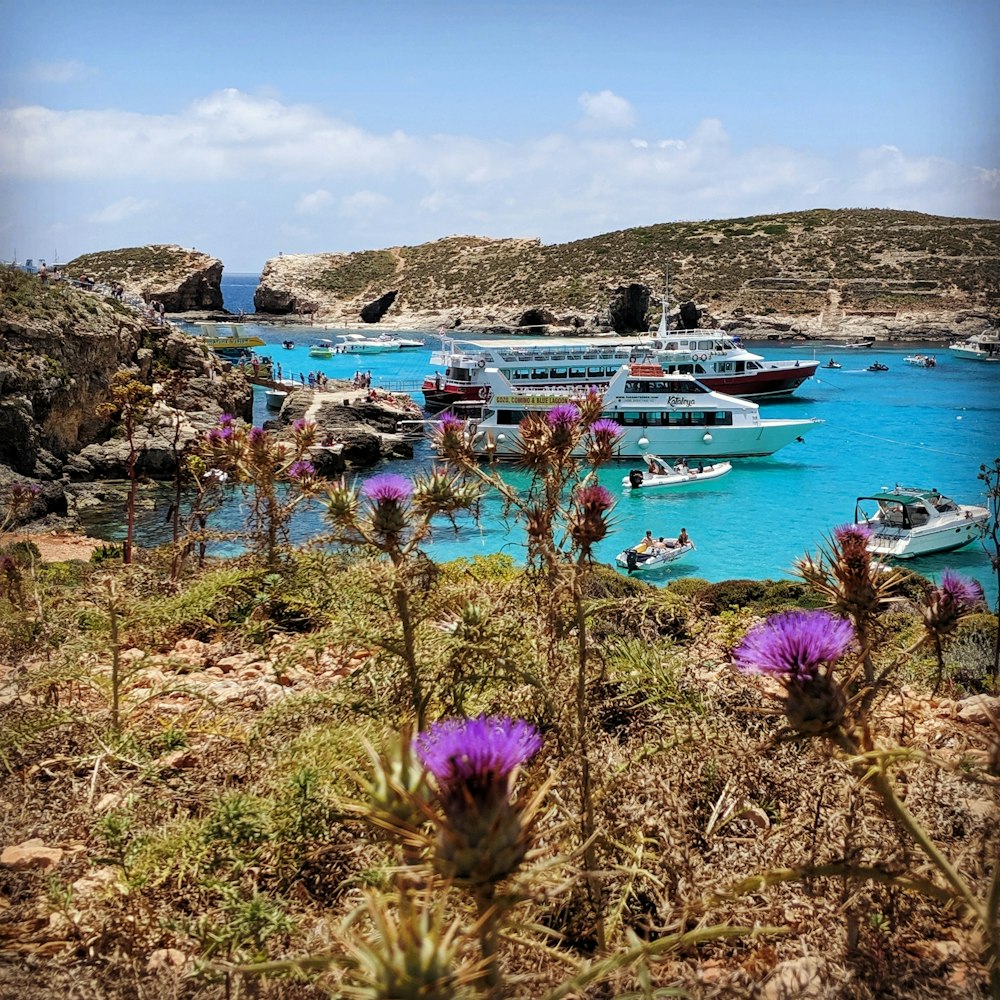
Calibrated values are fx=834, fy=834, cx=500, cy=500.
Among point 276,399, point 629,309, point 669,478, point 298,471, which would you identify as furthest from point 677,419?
point 629,309

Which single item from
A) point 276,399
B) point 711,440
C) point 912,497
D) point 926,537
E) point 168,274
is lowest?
point 926,537

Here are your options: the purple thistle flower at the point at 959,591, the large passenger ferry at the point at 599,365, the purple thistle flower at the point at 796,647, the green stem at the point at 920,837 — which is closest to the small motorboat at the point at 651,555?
the large passenger ferry at the point at 599,365

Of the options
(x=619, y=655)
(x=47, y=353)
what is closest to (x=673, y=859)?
(x=619, y=655)

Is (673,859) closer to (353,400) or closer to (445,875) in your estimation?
(445,875)

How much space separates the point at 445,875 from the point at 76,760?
217 cm

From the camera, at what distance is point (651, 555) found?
1956 cm

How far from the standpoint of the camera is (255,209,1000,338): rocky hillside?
69.3 metres

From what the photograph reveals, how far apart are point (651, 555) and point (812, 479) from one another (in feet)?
49.0

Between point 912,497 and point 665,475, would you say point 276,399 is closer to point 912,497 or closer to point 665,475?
point 665,475

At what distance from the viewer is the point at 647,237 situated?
93.2 meters

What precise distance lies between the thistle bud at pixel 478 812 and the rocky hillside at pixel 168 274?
101 meters

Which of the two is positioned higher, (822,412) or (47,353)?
(47,353)

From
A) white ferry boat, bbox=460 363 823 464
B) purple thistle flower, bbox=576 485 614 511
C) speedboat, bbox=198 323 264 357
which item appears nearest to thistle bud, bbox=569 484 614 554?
purple thistle flower, bbox=576 485 614 511

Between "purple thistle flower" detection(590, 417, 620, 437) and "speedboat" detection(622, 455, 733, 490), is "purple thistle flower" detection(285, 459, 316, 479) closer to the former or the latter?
"purple thistle flower" detection(590, 417, 620, 437)
